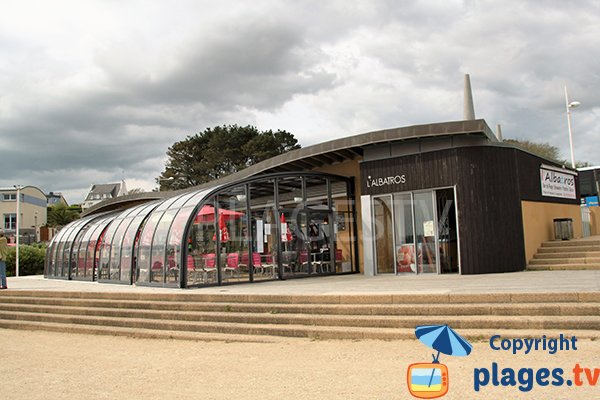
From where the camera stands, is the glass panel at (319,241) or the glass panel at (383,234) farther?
the glass panel at (319,241)

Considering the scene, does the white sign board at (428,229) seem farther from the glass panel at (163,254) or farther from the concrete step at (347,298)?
the glass panel at (163,254)

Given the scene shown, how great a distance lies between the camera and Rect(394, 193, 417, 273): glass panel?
46.1 ft

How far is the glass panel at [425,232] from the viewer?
1371 cm

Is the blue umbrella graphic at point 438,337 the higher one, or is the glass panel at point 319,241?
the glass panel at point 319,241

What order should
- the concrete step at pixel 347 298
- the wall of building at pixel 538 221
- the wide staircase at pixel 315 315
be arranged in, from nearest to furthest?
the wide staircase at pixel 315 315 → the concrete step at pixel 347 298 → the wall of building at pixel 538 221

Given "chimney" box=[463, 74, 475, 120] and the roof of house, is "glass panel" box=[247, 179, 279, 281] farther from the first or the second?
the roof of house

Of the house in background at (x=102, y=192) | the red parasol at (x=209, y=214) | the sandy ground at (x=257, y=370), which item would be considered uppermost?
the house in background at (x=102, y=192)

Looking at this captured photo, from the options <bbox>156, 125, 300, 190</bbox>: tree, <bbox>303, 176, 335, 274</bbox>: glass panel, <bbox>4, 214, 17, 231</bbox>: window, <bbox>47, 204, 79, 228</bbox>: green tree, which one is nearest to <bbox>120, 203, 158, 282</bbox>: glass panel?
<bbox>303, 176, 335, 274</bbox>: glass panel

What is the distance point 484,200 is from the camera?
43.2 feet

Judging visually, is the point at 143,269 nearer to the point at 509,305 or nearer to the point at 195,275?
the point at 195,275

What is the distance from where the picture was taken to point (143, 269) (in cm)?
1434

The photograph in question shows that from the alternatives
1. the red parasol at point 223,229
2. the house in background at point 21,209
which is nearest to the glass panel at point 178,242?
the red parasol at point 223,229

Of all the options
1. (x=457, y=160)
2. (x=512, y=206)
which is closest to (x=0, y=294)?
(x=457, y=160)
